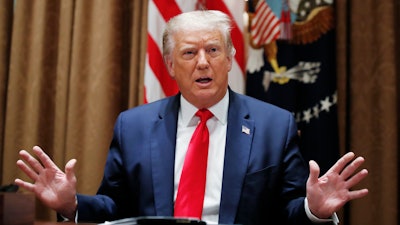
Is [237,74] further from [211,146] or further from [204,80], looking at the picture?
[211,146]

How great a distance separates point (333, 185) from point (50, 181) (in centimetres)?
103

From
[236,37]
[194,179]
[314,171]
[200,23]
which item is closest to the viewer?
[314,171]

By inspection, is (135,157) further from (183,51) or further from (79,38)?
(79,38)

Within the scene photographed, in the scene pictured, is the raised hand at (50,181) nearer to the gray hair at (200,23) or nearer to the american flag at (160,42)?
the gray hair at (200,23)

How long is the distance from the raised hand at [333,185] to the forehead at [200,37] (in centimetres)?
81

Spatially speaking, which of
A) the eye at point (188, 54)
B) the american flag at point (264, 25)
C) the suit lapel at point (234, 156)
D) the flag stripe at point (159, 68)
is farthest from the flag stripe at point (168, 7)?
the suit lapel at point (234, 156)

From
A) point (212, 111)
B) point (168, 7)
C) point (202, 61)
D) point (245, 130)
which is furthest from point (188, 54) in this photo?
point (168, 7)

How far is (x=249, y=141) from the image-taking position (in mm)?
2148

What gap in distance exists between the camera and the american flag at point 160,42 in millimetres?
2906

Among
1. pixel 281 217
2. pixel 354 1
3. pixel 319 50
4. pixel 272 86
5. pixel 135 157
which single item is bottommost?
pixel 281 217

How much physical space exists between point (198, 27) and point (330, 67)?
105cm

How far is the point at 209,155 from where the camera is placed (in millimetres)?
2146

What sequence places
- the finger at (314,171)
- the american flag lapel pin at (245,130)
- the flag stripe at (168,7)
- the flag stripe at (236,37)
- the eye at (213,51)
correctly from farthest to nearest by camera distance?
the flag stripe at (168,7)
the flag stripe at (236,37)
the eye at (213,51)
the american flag lapel pin at (245,130)
the finger at (314,171)

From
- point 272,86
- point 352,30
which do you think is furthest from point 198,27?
point 352,30
